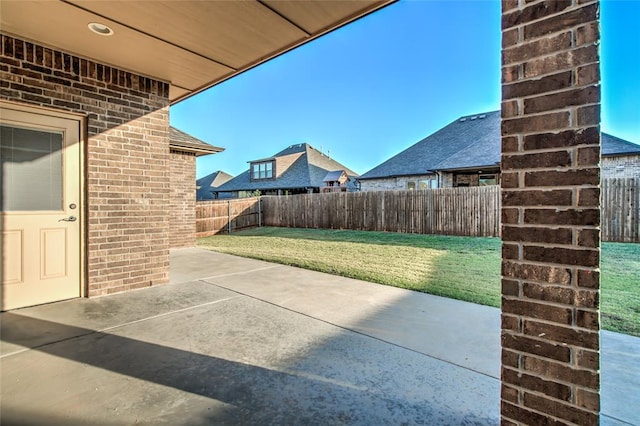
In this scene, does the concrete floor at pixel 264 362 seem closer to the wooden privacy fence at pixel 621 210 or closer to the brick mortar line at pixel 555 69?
the brick mortar line at pixel 555 69

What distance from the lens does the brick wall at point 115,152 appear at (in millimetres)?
3783

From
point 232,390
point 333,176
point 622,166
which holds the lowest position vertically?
point 232,390

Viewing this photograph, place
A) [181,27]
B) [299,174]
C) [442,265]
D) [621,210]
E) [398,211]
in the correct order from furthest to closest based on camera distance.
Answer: [299,174] → [398,211] → [621,210] → [442,265] → [181,27]

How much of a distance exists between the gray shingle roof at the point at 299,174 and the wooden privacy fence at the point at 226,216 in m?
9.57

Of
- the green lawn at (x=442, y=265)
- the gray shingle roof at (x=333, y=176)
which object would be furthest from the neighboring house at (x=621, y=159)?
the gray shingle roof at (x=333, y=176)

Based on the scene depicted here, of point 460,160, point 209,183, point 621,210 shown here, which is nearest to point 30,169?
point 621,210

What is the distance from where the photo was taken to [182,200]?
31.7ft

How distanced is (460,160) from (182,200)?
471 inches

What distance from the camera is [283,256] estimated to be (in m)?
7.45

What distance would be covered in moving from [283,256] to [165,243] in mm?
3029

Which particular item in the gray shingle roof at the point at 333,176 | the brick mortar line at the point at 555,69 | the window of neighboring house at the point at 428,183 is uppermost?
the gray shingle roof at the point at 333,176

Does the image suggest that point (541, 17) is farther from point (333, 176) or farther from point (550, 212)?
point (333, 176)

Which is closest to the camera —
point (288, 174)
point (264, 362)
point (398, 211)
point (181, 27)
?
point (264, 362)

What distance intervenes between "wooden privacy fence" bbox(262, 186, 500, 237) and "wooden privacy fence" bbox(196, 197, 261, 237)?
→ 66 cm
